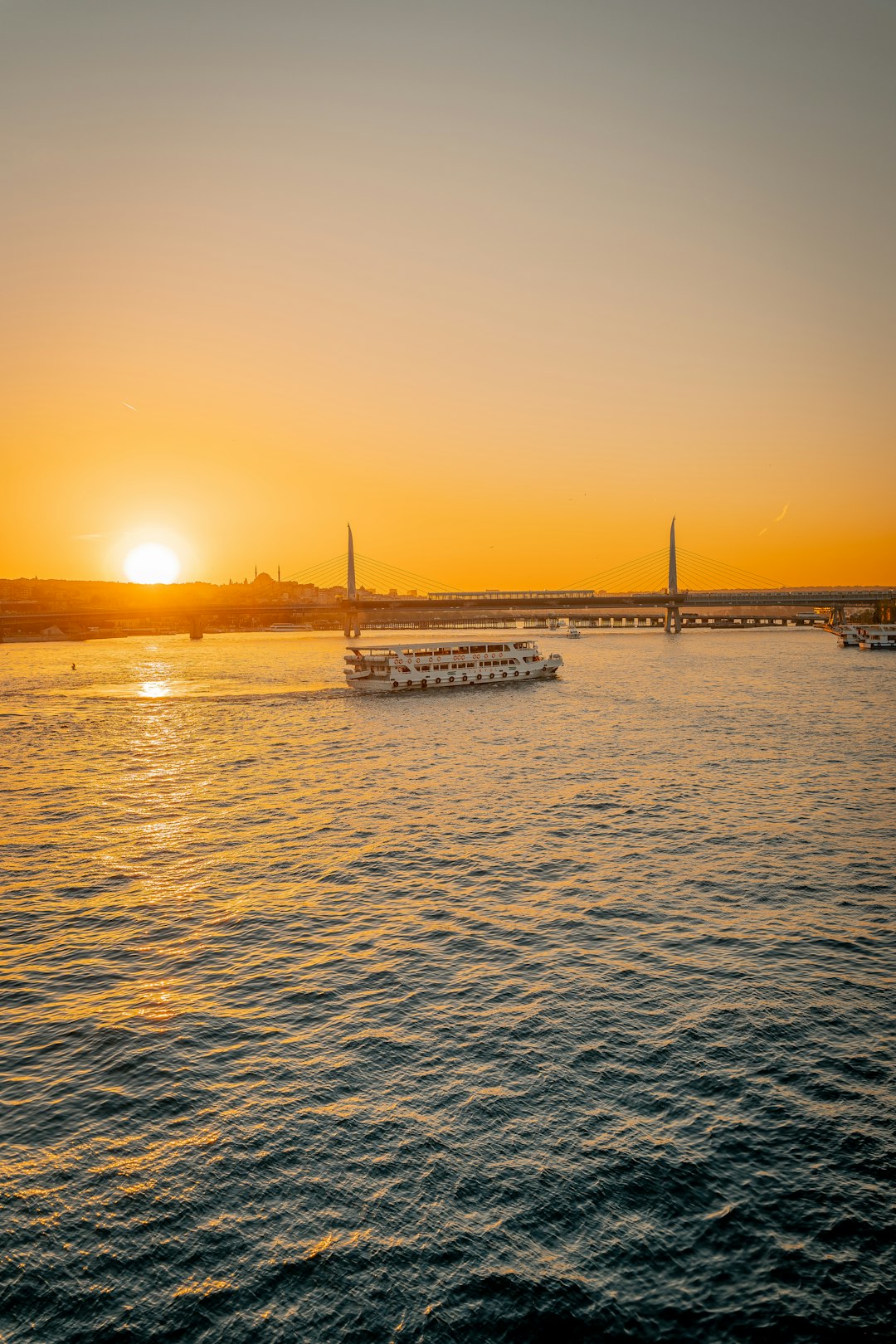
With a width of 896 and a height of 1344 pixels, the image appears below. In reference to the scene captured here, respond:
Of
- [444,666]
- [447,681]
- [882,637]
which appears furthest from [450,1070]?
[882,637]

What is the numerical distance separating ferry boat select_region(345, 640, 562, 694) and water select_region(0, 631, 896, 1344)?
54.6 metres

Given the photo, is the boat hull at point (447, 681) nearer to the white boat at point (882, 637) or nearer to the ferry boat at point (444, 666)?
the ferry boat at point (444, 666)

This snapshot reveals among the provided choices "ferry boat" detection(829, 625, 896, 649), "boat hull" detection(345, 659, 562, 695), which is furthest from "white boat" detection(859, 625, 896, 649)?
"boat hull" detection(345, 659, 562, 695)

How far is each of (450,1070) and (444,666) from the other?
8295 centimetres

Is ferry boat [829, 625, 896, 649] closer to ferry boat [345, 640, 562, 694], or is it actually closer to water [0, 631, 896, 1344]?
ferry boat [345, 640, 562, 694]

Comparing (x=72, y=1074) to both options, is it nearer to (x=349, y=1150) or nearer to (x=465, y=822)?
(x=349, y=1150)

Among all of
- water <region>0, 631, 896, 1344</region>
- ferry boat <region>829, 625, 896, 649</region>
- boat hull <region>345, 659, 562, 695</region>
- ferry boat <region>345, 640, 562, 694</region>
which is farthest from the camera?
ferry boat <region>829, 625, 896, 649</region>

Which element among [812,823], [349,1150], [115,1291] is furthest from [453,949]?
[812,823]

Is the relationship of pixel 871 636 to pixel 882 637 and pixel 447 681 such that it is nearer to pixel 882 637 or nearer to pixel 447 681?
pixel 882 637

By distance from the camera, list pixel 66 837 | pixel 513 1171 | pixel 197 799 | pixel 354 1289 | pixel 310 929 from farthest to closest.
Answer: pixel 197 799 < pixel 66 837 < pixel 310 929 < pixel 513 1171 < pixel 354 1289

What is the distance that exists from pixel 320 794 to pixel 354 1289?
98.7 feet

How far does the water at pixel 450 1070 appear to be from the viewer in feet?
32.6

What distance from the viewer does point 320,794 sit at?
3947cm

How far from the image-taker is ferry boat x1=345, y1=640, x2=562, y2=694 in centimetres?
9088
